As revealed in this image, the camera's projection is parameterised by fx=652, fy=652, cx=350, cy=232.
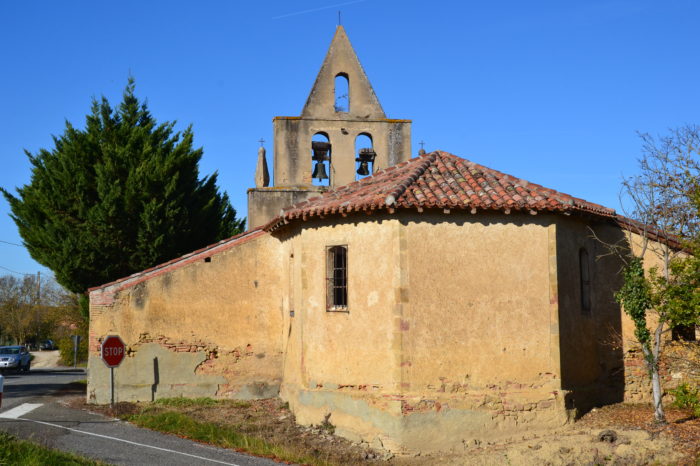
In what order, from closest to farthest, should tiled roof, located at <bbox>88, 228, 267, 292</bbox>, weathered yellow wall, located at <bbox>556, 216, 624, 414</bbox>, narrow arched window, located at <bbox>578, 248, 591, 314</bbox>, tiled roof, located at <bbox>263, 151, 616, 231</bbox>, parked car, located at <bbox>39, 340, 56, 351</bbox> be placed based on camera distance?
tiled roof, located at <bbox>263, 151, 616, 231</bbox> → weathered yellow wall, located at <bbox>556, 216, 624, 414</bbox> → narrow arched window, located at <bbox>578, 248, 591, 314</bbox> → tiled roof, located at <bbox>88, 228, 267, 292</bbox> → parked car, located at <bbox>39, 340, 56, 351</bbox>

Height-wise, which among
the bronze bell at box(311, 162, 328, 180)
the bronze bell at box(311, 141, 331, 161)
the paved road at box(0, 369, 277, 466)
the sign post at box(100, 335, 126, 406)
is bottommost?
the paved road at box(0, 369, 277, 466)

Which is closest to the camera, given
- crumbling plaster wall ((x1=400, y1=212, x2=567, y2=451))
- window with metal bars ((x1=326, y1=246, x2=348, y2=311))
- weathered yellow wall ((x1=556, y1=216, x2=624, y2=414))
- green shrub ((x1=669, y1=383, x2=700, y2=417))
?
crumbling plaster wall ((x1=400, y1=212, x2=567, y2=451))

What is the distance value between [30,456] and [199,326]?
8.11 meters

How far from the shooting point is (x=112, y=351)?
49.2ft

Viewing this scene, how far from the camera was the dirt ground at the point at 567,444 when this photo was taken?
1148 centimetres

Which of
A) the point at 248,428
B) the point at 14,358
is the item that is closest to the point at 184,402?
the point at 248,428

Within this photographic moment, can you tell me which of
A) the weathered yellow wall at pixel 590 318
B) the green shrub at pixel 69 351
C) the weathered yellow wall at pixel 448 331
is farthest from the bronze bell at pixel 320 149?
the green shrub at pixel 69 351

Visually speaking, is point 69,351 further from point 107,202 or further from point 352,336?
point 352,336

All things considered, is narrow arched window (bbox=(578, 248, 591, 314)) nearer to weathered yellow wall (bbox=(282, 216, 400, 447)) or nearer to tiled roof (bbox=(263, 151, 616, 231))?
tiled roof (bbox=(263, 151, 616, 231))

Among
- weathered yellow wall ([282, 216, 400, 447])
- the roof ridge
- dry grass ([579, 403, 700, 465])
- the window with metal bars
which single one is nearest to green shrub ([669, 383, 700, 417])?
dry grass ([579, 403, 700, 465])

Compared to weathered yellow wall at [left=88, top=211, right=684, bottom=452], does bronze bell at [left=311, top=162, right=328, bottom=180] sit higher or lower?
higher

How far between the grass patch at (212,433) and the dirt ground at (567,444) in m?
0.41

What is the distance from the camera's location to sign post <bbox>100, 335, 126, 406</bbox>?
14.8 metres

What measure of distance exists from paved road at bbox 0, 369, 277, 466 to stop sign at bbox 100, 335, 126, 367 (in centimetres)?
129
